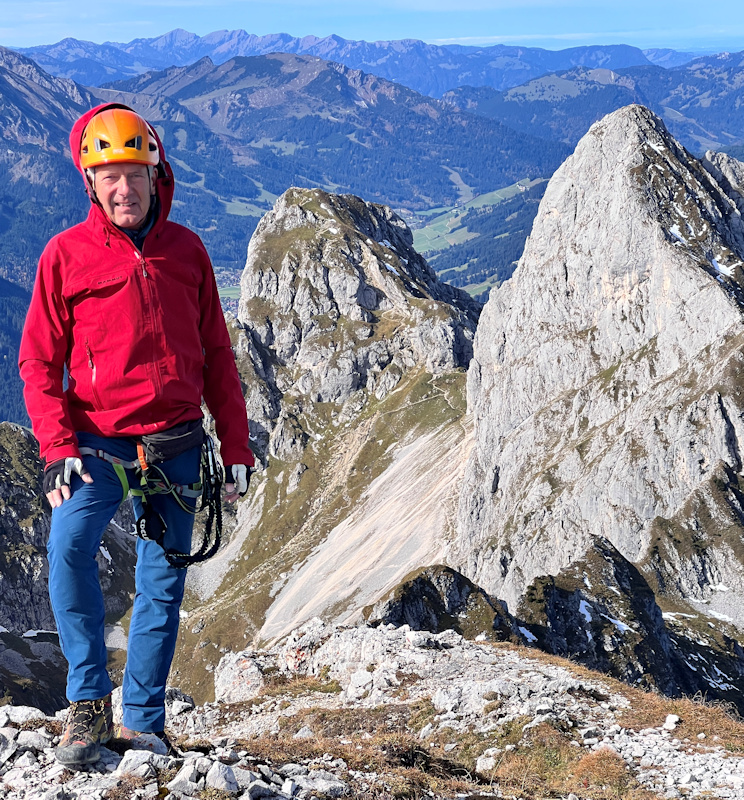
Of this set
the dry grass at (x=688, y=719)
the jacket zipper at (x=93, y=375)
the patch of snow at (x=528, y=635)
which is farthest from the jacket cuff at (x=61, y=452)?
the patch of snow at (x=528, y=635)

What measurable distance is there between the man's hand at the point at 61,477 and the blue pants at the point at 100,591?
5.8 inches

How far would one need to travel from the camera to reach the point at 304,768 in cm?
1248

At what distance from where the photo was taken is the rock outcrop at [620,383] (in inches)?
4099

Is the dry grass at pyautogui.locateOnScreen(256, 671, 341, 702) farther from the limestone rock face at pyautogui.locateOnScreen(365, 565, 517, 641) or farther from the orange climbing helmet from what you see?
the limestone rock face at pyautogui.locateOnScreen(365, 565, 517, 641)

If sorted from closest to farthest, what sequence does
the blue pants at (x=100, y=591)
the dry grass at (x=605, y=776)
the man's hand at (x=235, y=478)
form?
the blue pants at (x=100, y=591)
the man's hand at (x=235, y=478)
the dry grass at (x=605, y=776)

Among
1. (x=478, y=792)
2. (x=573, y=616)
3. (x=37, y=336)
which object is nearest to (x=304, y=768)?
(x=478, y=792)

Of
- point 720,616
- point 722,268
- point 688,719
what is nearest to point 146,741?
point 688,719

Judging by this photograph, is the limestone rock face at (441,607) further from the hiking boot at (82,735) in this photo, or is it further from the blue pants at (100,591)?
the hiking boot at (82,735)

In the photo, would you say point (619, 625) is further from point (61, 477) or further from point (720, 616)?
point (61, 477)

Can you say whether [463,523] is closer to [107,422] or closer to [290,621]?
[290,621]

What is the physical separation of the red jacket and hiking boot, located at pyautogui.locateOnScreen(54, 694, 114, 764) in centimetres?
364

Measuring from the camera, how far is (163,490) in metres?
10.9

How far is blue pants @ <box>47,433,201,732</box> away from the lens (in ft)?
33.0

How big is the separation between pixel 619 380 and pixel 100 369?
13486 cm
